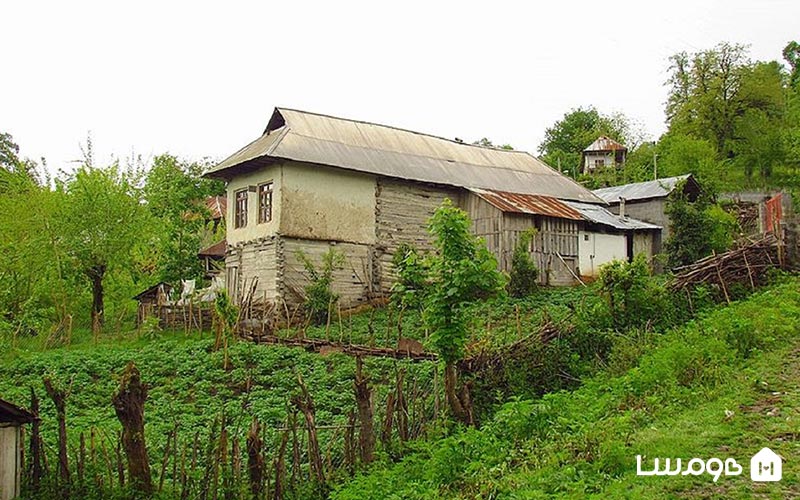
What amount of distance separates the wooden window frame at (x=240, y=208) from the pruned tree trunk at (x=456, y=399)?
1520cm

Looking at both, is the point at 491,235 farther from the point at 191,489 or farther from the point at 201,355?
the point at 191,489

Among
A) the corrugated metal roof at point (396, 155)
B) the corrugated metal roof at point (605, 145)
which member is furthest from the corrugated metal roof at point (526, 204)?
the corrugated metal roof at point (605, 145)

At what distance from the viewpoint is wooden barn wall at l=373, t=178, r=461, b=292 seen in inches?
1004

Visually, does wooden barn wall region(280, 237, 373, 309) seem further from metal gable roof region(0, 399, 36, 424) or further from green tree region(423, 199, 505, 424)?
metal gable roof region(0, 399, 36, 424)

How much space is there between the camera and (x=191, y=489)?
968 cm

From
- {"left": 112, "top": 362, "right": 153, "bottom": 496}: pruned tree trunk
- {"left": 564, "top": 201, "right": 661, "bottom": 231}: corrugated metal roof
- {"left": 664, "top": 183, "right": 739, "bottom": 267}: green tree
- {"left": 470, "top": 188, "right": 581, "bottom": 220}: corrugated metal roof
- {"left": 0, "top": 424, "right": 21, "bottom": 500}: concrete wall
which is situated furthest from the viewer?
{"left": 564, "top": 201, "right": 661, "bottom": 231}: corrugated metal roof

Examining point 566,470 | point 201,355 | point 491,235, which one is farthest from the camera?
point 491,235

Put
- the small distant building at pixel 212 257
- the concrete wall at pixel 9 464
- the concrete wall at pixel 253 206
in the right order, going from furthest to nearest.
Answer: the small distant building at pixel 212 257
the concrete wall at pixel 253 206
the concrete wall at pixel 9 464

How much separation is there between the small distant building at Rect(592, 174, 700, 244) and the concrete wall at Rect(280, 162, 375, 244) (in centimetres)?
1041

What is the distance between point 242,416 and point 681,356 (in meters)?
6.89

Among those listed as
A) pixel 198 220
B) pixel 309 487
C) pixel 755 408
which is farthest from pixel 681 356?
pixel 198 220

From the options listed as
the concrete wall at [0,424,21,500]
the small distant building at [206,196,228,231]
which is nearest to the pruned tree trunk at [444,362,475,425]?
the concrete wall at [0,424,21,500]

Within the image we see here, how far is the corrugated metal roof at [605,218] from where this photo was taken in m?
26.9

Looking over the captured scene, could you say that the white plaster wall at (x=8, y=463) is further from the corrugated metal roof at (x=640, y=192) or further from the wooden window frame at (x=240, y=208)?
the corrugated metal roof at (x=640, y=192)
